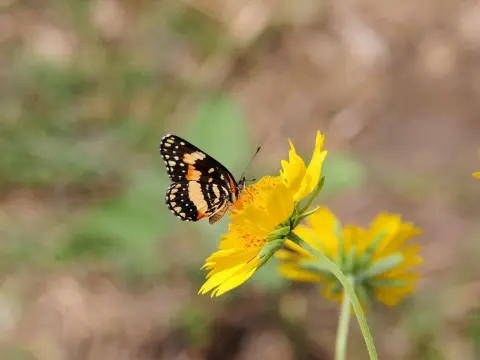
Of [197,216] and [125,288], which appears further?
[125,288]

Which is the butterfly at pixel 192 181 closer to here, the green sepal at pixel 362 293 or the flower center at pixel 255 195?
the flower center at pixel 255 195

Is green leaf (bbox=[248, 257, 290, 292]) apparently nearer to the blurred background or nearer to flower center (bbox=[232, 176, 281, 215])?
the blurred background

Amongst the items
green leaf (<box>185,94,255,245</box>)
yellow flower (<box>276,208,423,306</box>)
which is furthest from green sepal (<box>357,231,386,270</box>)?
green leaf (<box>185,94,255,245</box>)

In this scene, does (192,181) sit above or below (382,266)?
above

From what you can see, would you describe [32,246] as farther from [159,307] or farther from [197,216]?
[197,216]

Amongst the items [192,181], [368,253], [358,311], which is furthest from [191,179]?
[358,311]

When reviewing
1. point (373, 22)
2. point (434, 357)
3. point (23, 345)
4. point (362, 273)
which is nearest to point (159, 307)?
point (23, 345)

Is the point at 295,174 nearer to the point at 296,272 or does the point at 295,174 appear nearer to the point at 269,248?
the point at 269,248

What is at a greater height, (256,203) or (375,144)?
(375,144)

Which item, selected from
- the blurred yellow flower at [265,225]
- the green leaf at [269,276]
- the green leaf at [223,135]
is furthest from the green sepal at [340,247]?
the green leaf at [223,135]
